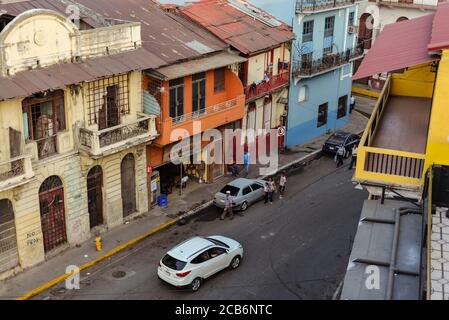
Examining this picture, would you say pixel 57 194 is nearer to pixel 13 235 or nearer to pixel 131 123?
pixel 13 235

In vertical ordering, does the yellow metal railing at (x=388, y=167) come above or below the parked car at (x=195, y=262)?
above

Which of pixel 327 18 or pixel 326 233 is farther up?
pixel 327 18

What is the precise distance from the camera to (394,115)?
89.7 feet

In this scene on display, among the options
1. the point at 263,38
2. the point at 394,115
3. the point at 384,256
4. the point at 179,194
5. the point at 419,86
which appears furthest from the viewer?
the point at 263,38

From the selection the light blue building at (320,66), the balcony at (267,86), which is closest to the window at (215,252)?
the balcony at (267,86)

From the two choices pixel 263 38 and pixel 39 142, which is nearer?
pixel 39 142

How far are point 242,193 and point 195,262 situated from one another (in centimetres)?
951

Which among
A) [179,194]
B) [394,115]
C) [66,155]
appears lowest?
[179,194]

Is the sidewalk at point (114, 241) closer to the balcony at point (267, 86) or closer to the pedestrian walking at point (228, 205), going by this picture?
Result: the pedestrian walking at point (228, 205)

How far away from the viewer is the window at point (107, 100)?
30984 mm

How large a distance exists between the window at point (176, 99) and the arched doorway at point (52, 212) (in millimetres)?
7964

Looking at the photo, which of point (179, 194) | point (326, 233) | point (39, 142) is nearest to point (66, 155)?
point (39, 142)

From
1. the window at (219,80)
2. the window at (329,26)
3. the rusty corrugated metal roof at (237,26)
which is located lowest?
the window at (219,80)

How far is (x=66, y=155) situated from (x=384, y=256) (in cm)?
1685
